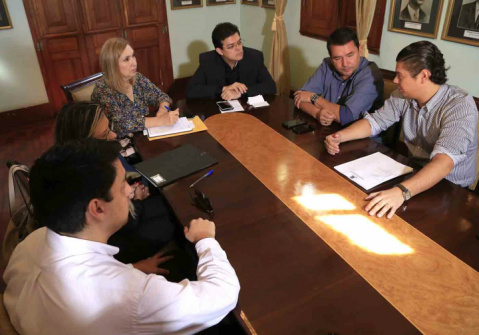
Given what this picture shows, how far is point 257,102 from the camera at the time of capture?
240cm

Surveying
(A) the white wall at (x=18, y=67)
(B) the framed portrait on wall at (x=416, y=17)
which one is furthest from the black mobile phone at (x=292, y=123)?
(A) the white wall at (x=18, y=67)

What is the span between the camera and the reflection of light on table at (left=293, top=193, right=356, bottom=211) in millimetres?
1351

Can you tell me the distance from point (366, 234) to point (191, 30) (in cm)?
408

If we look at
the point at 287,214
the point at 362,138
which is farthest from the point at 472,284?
the point at 362,138

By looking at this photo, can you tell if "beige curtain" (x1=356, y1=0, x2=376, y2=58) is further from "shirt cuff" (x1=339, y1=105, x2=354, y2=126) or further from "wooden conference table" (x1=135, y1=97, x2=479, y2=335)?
"wooden conference table" (x1=135, y1=97, x2=479, y2=335)

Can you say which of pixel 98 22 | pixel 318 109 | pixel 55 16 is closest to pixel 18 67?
pixel 55 16

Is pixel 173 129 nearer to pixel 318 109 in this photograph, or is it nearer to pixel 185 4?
pixel 318 109

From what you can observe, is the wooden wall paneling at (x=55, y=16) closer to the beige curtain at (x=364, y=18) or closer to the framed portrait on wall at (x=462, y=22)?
the beige curtain at (x=364, y=18)

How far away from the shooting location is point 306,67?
4.01 m

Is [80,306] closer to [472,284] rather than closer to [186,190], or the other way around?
[186,190]

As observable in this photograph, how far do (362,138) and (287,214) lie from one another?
797 millimetres

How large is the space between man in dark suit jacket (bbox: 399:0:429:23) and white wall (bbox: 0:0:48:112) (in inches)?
142

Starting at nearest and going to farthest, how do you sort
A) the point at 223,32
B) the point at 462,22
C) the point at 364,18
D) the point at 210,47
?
the point at 462,22, the point at 223,32, the point at 364,18, the point at 210,47

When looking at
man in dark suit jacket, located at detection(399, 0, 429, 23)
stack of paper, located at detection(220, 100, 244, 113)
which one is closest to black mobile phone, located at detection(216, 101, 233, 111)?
stack of paper, located at detection(220, 100, 244, 113)
